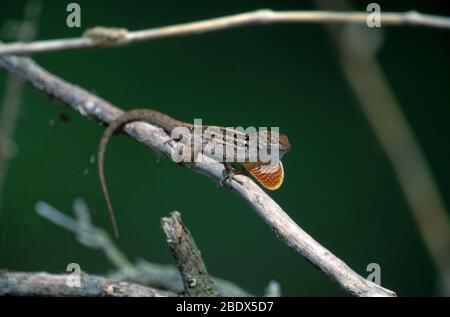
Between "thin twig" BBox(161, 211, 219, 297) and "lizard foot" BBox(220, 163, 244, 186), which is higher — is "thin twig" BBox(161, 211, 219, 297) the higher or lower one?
the lower one

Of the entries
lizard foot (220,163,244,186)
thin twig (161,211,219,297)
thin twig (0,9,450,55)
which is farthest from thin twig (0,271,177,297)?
thin twig (0,9,450,55)

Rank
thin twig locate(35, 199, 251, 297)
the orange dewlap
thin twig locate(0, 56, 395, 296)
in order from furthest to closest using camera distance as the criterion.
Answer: thin twig locate(35, 199, 251, 297) < the orange dewlap < thin twig locate(0, 56, 395, 296)

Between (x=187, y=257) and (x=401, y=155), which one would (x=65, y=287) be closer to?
(x=187, y=257)

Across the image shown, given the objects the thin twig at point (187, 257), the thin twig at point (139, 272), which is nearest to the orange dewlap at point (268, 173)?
the thin twig at point (187, 257)

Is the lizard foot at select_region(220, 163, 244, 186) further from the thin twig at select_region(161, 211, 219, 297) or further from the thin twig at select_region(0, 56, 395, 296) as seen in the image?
the thin twig at select_region(161, 211, 219, 297)

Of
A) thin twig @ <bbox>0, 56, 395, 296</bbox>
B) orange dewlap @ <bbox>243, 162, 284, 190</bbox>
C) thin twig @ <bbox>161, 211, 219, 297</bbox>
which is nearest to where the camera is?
thin twig @ <bbox>0, 56, 395, 296</bbox>

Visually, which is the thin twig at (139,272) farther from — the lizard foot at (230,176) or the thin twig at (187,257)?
the lizard foot at (230,176)
